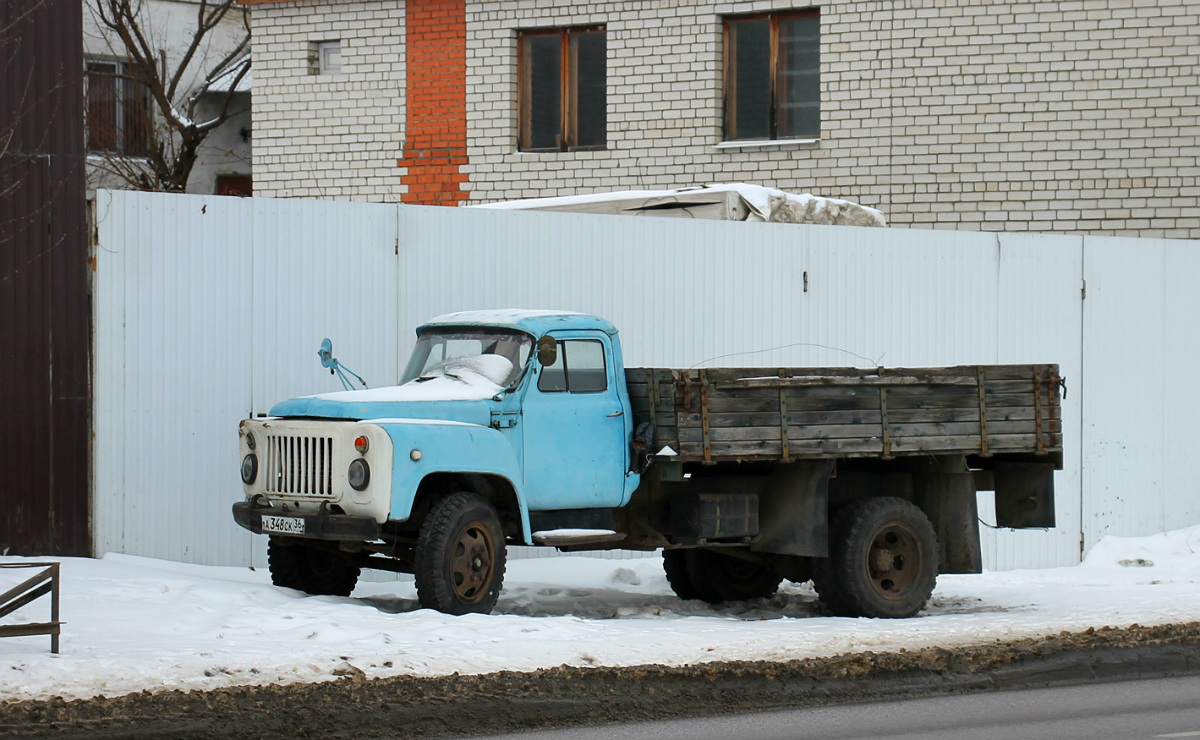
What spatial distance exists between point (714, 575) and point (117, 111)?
20590 mm

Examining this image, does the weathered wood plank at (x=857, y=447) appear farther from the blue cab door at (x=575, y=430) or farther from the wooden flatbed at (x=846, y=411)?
the blue cab door at (x=575, y=430)

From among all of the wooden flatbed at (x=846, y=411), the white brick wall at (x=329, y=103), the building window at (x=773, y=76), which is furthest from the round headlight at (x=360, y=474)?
the white brick wall at (x=329, y=103)

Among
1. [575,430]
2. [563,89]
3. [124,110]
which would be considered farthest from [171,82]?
[575,430]

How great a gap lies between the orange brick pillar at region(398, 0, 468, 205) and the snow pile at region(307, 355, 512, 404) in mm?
10741

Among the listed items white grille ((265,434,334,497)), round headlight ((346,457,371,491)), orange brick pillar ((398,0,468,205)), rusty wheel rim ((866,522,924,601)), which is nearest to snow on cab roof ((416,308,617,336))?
white grille ((265,434,334,497))

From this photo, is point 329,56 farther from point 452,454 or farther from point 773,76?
point 452,454

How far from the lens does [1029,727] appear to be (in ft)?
26.2

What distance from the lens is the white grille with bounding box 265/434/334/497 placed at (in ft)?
33.2

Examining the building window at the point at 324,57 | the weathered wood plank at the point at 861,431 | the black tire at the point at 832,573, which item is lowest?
the black tire at the point at 832,573

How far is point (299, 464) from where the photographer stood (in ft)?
33.8

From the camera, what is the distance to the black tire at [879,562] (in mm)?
11422

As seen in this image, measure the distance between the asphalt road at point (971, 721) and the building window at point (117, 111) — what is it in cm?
2360

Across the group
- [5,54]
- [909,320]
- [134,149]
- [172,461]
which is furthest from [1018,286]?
[134,149]

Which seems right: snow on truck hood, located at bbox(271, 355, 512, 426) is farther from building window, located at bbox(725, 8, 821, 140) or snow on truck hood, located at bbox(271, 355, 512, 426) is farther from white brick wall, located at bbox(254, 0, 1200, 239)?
building window, located at bbox(725, 8, 821, 140)
